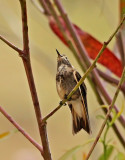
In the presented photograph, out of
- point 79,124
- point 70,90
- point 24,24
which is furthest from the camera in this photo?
point 70,90

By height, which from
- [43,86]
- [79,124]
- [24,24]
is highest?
[43,86]

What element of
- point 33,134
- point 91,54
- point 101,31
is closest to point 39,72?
point 33,134

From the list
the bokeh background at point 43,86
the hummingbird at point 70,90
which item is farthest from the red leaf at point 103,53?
the bokeh background at point 43,86

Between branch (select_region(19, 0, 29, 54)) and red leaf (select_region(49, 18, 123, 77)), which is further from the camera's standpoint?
red leaf (select_region(49, 18, 123, 77))

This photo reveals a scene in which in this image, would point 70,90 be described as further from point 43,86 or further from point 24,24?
point 43,86

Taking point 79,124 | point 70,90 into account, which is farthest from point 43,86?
point 79,124

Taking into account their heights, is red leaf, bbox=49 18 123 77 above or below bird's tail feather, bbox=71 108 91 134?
above

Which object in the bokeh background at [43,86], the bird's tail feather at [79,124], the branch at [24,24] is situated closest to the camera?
the branch at [24,24]

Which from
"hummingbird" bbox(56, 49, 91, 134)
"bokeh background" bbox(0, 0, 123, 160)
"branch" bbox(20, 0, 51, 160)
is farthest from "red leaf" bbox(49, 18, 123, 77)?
"branch" bbox(20, 0, 51, 160)

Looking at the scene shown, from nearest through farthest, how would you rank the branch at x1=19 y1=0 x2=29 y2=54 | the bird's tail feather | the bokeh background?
1. the branch at x1=19 y1=0 x2=29 y2=54
2. the bird's tail feather
3. the bokeh background

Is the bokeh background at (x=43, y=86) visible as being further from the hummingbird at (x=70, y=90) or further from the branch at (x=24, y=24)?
the branch at (x=24, y=24)

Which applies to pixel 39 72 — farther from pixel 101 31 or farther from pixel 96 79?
pixel 96 79

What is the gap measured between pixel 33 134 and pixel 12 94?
0.75 m

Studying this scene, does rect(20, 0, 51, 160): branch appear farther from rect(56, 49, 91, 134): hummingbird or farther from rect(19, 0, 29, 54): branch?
rect(56, 49, 91, 134): hummingbird
